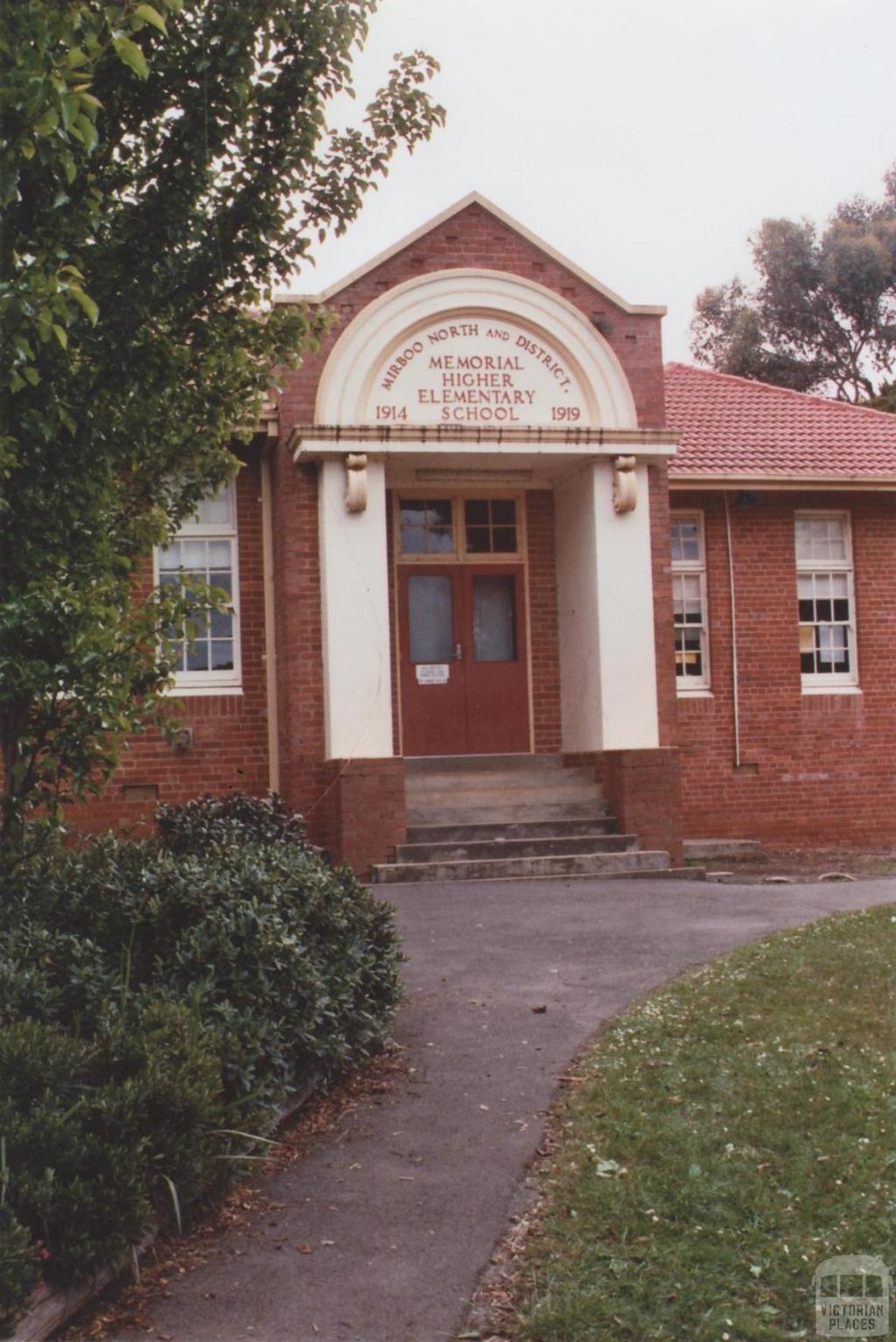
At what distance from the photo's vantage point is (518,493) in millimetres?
16438

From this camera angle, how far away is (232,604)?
15.3m

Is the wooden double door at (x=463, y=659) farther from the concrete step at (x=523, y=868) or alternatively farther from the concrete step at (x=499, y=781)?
the concrete step at (x=523, y=868)

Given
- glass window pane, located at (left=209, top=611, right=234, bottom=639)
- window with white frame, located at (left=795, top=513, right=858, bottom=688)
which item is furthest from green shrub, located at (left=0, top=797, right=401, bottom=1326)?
window with white frame, located at (left=795, top=513, right=858, bottom=688)

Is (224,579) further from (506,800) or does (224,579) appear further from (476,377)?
(506,800)

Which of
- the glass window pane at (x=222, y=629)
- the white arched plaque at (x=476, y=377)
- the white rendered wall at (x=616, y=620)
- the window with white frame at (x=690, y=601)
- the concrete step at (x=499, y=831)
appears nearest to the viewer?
the concrete step at (x=499, y=831)

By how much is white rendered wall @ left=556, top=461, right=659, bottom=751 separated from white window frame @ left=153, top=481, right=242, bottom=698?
3.75m

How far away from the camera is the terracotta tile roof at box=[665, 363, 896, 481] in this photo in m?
17.1

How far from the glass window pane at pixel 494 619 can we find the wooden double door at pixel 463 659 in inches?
0.4

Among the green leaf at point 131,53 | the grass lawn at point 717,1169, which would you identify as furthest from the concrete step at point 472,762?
the green leaf at point 131,53

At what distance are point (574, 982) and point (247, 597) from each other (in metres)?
8.17

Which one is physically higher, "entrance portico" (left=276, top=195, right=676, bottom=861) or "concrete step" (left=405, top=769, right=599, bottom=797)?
"entrance portico" (left=276, top=195, right=676, bottom=861)

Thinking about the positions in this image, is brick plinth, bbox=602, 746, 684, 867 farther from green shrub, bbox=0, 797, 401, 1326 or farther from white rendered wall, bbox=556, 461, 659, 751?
green shrub, bbox=0, 797, 401, 1326

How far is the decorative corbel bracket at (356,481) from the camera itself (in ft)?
46.2

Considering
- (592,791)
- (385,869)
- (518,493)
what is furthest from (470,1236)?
(518,493)
